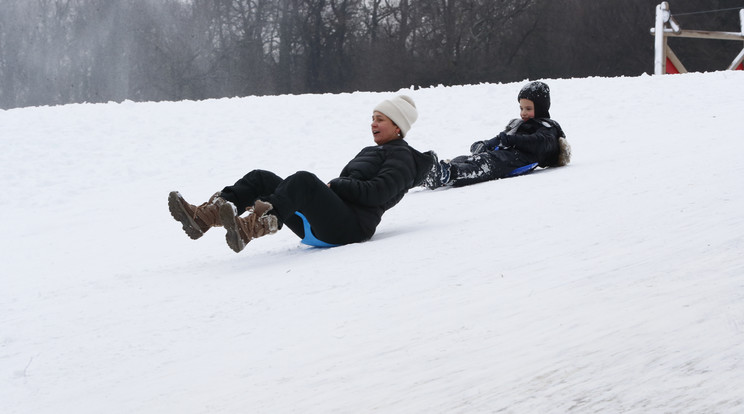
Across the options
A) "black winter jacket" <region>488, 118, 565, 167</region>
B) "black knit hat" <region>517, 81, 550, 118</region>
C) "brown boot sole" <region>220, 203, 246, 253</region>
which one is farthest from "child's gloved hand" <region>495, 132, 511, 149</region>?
"brown boot sole" <region>220, 203, 246, 253</region>

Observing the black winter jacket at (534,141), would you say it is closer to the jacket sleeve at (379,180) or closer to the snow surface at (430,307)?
the snow surface at (430,307)

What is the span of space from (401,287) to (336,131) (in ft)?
25.1

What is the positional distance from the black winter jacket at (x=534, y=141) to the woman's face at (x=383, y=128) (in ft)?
7.17

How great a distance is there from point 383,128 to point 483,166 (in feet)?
6.60

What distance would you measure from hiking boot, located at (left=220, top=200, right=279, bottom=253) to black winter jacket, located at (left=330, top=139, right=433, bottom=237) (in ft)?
1.74

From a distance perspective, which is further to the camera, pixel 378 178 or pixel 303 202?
pixel 378 178

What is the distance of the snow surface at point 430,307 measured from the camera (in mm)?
1999

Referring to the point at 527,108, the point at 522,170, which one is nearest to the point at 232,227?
the point at 522,170

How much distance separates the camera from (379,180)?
4.13 meters

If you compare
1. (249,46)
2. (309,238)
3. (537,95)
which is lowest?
(309,238)

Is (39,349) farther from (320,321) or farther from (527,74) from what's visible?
(527,74)

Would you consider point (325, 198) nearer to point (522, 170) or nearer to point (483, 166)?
point (483, 166)

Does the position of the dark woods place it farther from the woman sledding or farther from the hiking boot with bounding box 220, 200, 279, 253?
the hiking boot with bounding box 220, 200, 279, 253

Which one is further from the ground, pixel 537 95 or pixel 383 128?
pixel 537 95
